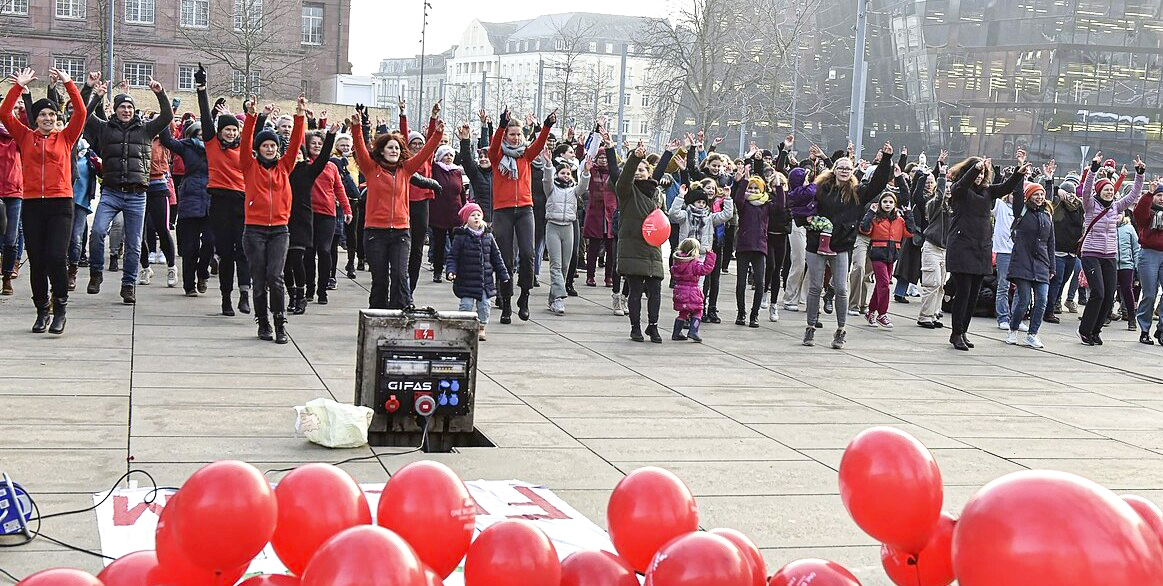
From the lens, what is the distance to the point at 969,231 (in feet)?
44.8

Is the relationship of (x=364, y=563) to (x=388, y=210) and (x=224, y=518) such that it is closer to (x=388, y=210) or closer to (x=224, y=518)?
(x=224, y=518)

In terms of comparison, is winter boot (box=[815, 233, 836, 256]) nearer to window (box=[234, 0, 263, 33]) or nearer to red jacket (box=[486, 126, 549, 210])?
red jacket (box=[486, 126, 549, 210])

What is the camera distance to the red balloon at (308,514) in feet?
13.2

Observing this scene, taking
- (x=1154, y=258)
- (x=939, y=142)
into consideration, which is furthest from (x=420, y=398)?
(x=939, y=142)

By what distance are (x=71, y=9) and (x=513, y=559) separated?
67715 mm

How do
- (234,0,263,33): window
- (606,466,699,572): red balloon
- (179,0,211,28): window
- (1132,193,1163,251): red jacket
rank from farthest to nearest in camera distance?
(179,0,211,28): window < (234,0,263,33): window < (1132,193,1163,251): red jacket < (606,466,699,572): red balloon

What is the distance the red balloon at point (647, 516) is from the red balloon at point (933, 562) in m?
0.72

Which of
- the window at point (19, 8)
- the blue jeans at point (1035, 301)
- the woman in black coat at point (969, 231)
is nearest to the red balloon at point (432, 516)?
the woman in black coat at point (969, 231)

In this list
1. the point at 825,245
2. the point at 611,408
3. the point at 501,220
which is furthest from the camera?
the point at 501,220

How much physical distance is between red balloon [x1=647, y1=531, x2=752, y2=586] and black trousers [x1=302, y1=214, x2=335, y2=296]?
10.7 metres

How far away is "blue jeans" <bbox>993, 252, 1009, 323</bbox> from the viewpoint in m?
16.4

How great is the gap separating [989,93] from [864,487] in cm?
4828

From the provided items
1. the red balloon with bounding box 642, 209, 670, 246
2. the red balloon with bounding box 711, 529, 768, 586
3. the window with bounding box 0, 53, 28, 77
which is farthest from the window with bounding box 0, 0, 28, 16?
the red balloon with bounding box 711, 529, 768, 586

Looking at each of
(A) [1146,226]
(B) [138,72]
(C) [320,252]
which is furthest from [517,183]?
(B) [138,72]
